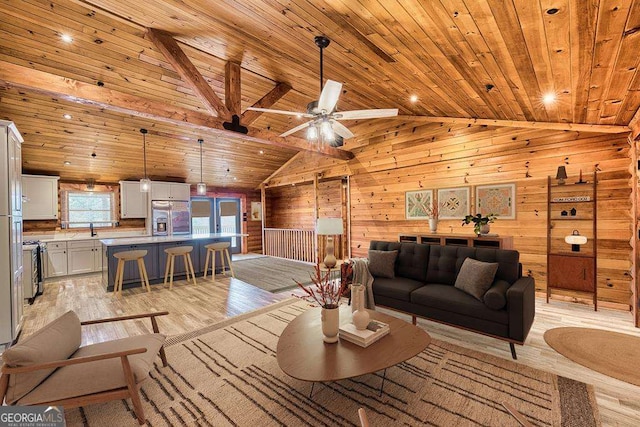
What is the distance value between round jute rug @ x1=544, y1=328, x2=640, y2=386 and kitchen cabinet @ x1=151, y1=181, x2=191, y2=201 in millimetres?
8271

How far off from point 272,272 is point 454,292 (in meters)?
4.37

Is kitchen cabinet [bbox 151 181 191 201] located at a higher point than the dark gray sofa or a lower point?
higher

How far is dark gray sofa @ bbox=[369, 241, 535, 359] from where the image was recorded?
261 cm

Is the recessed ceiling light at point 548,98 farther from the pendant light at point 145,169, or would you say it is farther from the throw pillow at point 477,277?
the pendant light at point 145,169

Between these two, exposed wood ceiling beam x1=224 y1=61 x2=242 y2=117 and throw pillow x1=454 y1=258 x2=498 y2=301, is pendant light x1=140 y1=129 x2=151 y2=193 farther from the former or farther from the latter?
throw pillow x1=454 y1=258 x2=498 y2=301

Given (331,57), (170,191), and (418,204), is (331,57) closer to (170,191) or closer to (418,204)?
(418,204)

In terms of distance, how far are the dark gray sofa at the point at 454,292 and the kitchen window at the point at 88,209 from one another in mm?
7110

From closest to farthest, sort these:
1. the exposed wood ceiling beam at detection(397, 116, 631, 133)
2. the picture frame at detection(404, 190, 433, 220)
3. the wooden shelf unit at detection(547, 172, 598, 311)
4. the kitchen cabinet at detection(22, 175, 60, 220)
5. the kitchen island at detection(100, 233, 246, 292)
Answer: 1. the exposed wood ceiling beam at detection(397, 116, 631, 133)
2. the wooden shelf unit at detection(547, 172, 598, 311)
3. the kitchen island at detection(100, 233, 246, 292)
4. the picture frame at detection(404, 190, 433, 220)
5. the kitchen cabinet at detection(22, 175, 60, 220)

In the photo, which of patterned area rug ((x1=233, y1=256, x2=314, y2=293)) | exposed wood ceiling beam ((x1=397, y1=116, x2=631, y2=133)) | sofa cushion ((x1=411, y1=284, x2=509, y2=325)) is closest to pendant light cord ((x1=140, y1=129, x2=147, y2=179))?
patterned area rug ((x1=233, y1=256, x2=314, y2=293))

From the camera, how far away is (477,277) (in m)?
2.97

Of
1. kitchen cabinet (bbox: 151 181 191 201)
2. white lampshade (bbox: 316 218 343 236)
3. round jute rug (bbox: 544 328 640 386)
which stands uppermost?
kitchen cabinet (bbox: 151 181 191 201)

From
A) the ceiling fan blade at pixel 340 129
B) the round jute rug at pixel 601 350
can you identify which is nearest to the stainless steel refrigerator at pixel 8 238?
the ceiling fan blade at pixel 340 129

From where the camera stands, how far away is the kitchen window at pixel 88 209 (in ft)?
22.1

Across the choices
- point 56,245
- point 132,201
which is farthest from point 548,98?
point 56,245
